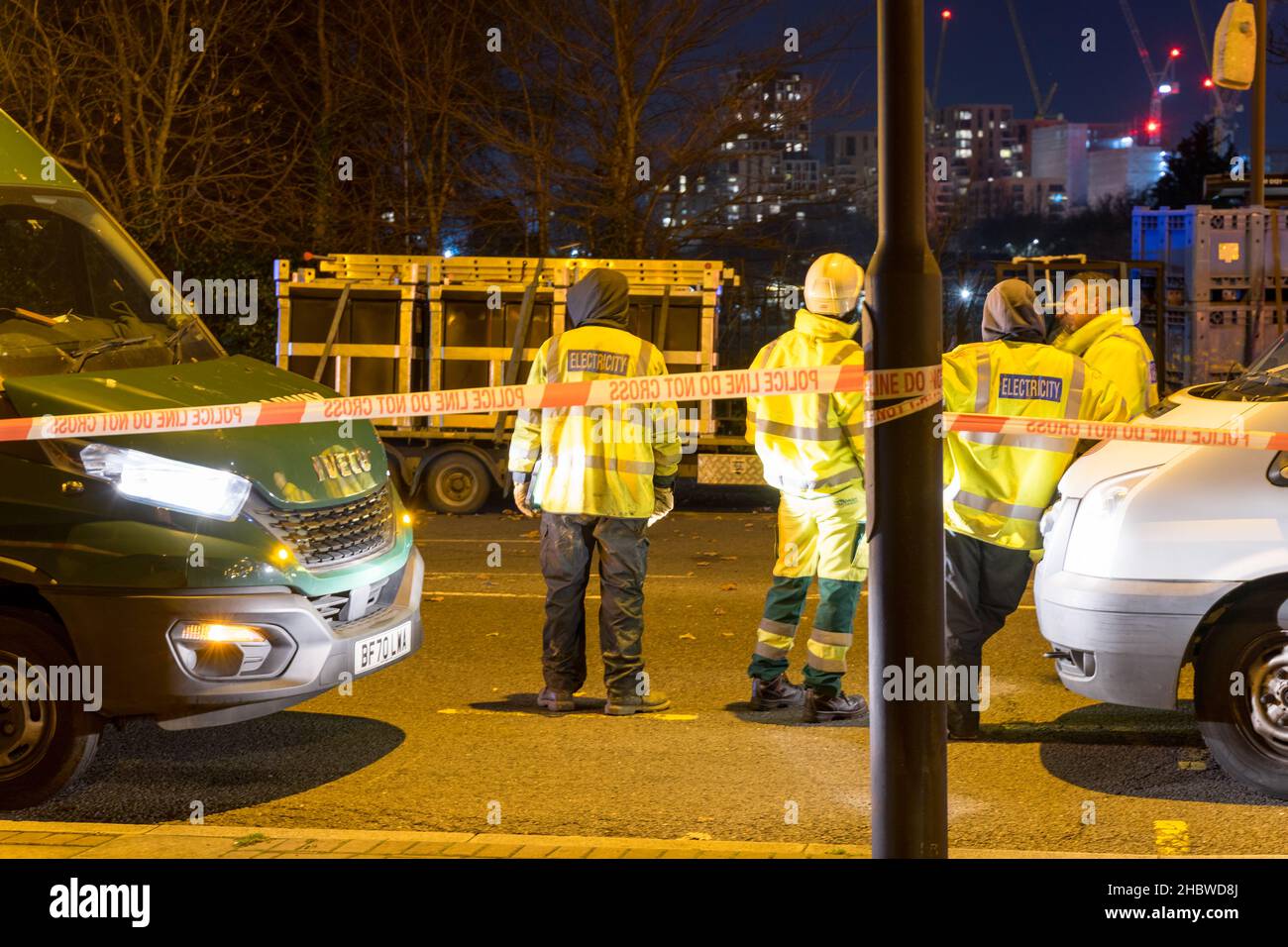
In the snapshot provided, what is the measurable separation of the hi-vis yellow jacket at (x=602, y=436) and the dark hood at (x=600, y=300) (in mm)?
41

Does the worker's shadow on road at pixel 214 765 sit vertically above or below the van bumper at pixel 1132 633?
below

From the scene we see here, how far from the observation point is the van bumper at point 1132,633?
587 cm

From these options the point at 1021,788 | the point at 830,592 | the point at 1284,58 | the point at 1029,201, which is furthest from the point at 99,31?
the point at 1029,201

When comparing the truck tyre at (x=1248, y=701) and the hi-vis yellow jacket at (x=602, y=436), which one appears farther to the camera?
the hi-vis yellow jacket at (x=602, y=436)

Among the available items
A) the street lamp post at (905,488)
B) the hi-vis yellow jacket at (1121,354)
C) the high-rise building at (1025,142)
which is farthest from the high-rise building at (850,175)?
the high-rise building at (1025,142)

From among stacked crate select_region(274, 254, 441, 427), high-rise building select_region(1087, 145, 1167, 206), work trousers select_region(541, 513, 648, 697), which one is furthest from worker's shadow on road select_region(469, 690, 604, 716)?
high-rise building select_region(1087, 145, 1167, 206)

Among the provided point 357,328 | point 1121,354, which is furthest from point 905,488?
point 357,328

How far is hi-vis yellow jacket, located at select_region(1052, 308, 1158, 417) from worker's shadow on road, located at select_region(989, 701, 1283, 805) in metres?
2.57

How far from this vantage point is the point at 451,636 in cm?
911

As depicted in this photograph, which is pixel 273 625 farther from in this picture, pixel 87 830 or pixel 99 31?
pixel 99 31

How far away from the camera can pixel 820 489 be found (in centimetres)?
707

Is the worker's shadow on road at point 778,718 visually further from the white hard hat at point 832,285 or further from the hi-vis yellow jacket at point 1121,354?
the hi-vis yellow jacket at point 1121,354

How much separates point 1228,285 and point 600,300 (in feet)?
44.7

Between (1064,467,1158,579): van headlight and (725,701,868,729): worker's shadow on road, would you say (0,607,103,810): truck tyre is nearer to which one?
(725,701,868,729): worker's shadow on road
